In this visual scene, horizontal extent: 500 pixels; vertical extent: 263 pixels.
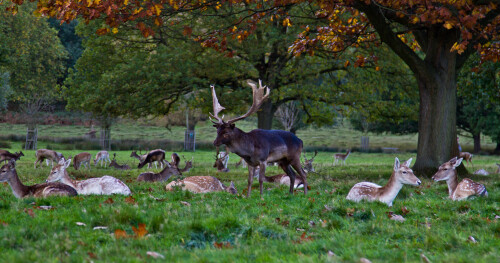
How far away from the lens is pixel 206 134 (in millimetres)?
58969

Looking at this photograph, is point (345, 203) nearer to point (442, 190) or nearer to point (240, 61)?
point (442, 190)

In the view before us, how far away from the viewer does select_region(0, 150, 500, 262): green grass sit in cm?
426

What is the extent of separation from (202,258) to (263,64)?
1728 cm

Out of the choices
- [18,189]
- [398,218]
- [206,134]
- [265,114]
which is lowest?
[206,134]

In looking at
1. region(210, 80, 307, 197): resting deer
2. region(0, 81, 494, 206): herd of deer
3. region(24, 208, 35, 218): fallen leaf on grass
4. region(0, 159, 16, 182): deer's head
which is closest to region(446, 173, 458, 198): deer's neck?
region(0, 81, 494, 206): herd of deer

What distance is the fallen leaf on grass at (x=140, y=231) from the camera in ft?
16.1

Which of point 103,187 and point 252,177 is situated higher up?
point 252,177

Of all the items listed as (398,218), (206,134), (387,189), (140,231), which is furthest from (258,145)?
(206,134)

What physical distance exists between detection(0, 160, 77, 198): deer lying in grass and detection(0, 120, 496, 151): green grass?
3982 centimetres

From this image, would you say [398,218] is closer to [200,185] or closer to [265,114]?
[200,185]

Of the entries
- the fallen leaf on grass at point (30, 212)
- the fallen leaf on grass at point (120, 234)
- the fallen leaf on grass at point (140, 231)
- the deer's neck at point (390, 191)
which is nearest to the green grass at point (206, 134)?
the deer's neck at point (390, 191)

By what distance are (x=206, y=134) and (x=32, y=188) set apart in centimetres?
5083

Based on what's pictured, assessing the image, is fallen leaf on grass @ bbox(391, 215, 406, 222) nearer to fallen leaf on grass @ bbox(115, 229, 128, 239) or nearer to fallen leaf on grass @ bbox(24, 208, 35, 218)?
fallen leaf on grass @ bbox(115, 229, 128, 239)

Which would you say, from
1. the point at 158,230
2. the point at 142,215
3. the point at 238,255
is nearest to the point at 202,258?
the point at 238,255
